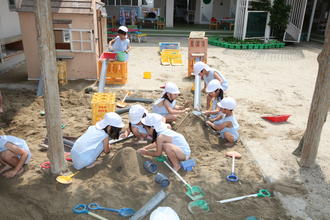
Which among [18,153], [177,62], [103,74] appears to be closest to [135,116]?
[18,153]

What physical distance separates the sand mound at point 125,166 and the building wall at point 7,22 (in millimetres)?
8505

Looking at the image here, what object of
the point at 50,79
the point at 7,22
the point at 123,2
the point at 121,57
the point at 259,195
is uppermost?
the point at 123,2

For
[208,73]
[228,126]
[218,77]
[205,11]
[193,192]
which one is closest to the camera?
[193,192]

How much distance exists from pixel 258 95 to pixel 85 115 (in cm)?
495

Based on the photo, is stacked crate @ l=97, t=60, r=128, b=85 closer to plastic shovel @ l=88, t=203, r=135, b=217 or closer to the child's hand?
the child's hand

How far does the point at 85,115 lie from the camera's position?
6.79m

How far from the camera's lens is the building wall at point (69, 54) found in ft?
27.2

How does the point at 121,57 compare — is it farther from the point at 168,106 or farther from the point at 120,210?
the point at 120,210

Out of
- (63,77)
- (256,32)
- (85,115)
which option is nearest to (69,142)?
(85,115)

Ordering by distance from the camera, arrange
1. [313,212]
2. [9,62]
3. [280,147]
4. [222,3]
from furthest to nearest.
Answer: [222,3] < [9,62] < [280,147] < [313,212]

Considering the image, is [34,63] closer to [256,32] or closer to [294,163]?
[294,163]

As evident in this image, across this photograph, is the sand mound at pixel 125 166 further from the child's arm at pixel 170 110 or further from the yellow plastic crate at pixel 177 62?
the yellow plastic crate at pixel 177 62

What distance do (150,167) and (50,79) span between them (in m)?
1.96

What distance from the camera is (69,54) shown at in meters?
8.75
